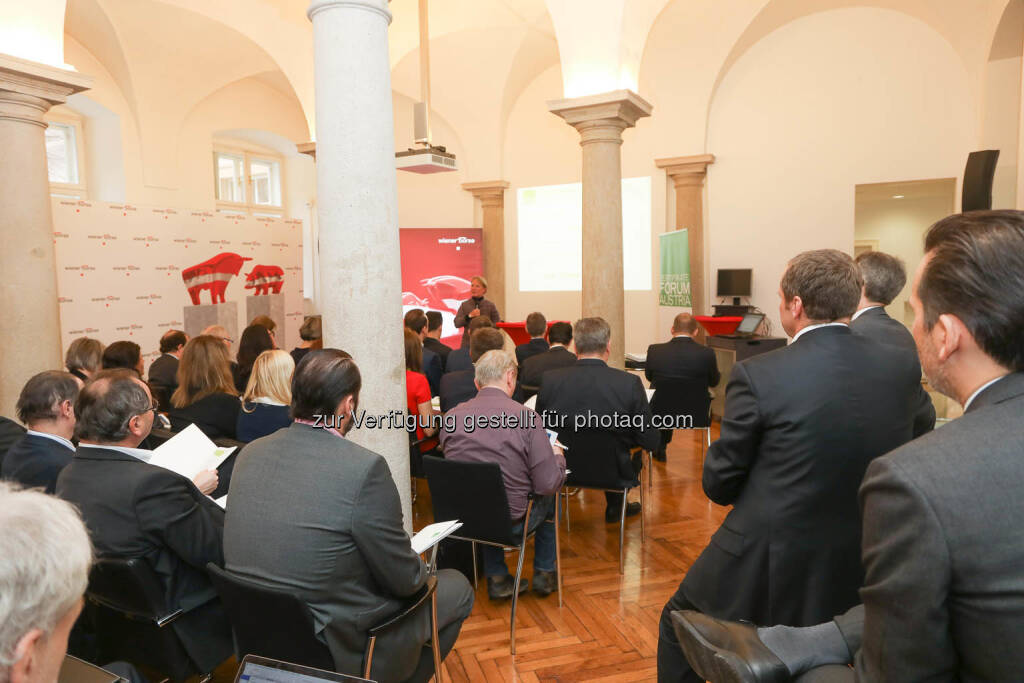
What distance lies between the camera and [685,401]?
5.00 m

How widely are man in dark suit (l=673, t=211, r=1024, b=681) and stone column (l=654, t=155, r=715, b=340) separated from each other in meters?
8.46

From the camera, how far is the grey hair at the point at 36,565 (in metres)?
0.84

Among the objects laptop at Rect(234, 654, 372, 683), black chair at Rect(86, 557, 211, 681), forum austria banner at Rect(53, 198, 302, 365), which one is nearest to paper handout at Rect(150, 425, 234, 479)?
black chair at Rect(86, 557, 211, 681)

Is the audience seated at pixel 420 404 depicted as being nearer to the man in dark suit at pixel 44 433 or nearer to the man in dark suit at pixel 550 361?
the man in dark suit at pixel 550 361

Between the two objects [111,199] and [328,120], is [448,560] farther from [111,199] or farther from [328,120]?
[111,199]

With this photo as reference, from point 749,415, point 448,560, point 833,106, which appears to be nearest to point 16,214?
point 448,560

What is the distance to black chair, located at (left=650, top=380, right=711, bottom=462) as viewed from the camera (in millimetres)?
4973

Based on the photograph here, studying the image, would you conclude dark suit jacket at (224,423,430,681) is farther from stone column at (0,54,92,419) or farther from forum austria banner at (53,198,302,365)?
forum austria banner at (53,198,302,365)

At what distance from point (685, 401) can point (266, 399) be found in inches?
119

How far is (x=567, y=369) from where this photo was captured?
12.6 ft

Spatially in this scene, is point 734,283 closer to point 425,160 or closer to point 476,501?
point 425,160

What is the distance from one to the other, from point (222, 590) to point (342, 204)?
1.53 meters

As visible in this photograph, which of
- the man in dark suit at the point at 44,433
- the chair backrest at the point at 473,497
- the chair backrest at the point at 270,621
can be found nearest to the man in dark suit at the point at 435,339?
the chair backrest at the point at 473,497

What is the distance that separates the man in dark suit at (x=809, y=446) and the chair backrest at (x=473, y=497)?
1158 mm
